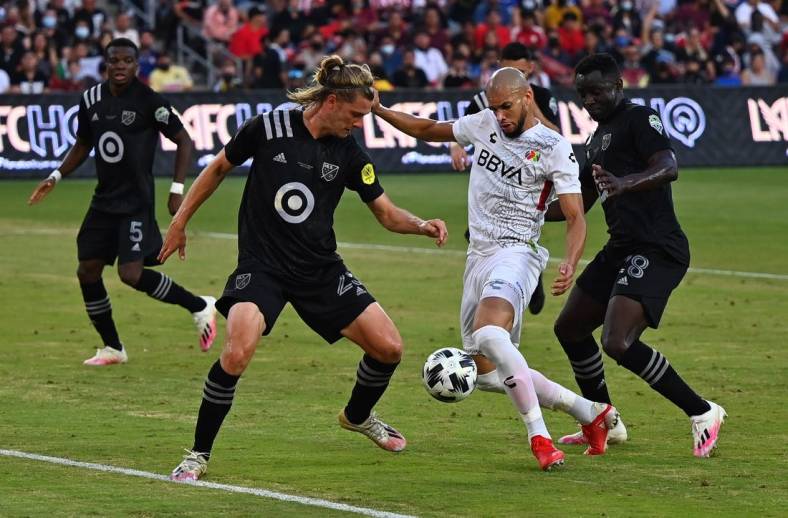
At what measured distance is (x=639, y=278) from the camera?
962 cm

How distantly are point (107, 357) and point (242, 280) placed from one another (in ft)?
15.3

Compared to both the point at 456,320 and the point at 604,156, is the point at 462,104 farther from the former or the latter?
the point at 604,156

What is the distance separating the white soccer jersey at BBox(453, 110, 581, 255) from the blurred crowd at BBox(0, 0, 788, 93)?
21.2 metres

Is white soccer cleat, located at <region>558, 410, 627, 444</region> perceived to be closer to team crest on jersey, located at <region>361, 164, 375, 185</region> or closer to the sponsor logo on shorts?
the sponsor logo on shorts

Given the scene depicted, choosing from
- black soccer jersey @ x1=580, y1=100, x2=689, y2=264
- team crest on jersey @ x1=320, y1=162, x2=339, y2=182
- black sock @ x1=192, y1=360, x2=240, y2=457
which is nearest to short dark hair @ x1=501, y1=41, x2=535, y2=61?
black soccer jersey @ x1=580, y1=100, x2=689, y2=264

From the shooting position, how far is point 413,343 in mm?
14406

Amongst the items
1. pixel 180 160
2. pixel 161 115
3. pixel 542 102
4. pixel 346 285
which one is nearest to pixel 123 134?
pixel 161 115

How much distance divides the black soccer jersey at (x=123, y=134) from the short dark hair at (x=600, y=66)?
475cm

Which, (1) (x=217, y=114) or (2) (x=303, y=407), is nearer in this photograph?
(2) (x=303, y=407)

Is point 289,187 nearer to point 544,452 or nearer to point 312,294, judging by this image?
point 312,294

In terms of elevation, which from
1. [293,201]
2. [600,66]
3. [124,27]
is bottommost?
[124,27]

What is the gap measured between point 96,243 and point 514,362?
17.5 ft

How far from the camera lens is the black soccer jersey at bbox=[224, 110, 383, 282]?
911 cm

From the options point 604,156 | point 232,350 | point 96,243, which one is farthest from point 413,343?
point 232,350
